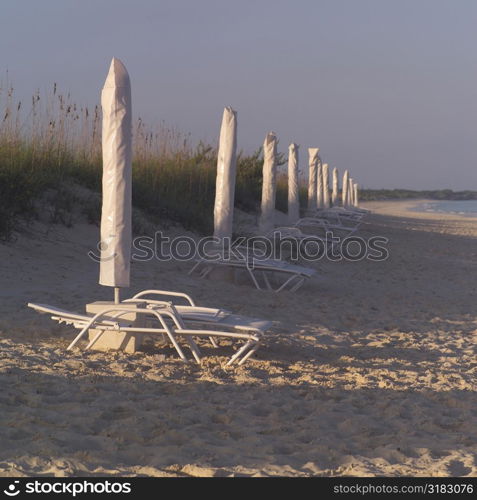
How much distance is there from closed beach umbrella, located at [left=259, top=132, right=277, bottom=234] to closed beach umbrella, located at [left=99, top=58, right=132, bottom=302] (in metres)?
6.49

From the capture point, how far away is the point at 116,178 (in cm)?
539

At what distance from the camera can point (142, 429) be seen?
3.65 m

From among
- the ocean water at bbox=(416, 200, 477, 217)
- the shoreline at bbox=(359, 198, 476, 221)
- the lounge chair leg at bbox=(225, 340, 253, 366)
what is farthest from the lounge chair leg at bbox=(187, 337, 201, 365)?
the ocean water at bbox=(416, 200, 477, 217)

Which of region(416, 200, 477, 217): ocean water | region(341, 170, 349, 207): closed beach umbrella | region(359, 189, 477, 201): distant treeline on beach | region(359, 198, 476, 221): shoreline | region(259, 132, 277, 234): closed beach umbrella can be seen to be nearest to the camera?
region(259, 132, 277, 234): closed beach umbrella

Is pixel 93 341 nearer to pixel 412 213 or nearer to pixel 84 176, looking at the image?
pixel 84 176

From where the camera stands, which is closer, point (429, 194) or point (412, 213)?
point (412, 213)

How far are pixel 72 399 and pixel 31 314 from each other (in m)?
2.17

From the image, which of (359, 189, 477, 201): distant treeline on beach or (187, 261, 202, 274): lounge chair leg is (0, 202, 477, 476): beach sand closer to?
(187, 261, 202, 274): lounge chair leg

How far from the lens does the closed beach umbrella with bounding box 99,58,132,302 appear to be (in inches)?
212

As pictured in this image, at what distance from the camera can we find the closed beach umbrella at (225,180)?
30.6ft

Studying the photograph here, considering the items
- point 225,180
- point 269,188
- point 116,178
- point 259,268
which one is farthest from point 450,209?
point 116,178

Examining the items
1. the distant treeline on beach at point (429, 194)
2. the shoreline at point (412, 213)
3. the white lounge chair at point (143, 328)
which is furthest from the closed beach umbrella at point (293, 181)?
the distant treeline on beach at point (429, 194)

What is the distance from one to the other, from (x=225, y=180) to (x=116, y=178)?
13.3 feet
